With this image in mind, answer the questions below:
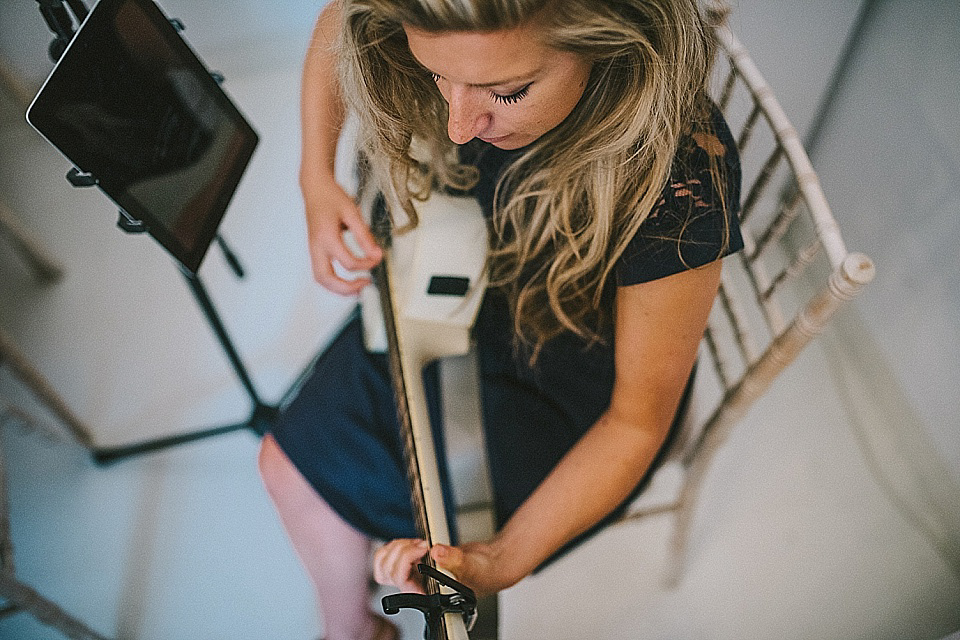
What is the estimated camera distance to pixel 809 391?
1.39 meters

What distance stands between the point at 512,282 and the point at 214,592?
89 centimetres

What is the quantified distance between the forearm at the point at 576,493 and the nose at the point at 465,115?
0.37 meters

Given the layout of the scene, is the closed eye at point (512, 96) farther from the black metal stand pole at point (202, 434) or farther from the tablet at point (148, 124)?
the black metal stand pole at point (202, 434)

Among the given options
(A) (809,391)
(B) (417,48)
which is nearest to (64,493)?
(B) (417,48)

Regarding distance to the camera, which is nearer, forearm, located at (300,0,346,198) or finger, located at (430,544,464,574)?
finger, located at (430,544,464,574)

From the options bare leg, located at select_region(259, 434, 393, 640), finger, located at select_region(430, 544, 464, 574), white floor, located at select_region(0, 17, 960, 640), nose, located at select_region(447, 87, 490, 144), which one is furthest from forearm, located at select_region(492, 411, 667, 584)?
white floor, located at select_region(0, 17, 960, 640)

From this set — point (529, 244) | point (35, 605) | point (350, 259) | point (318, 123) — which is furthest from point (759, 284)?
point (35, 605)

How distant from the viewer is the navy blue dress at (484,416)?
841mm

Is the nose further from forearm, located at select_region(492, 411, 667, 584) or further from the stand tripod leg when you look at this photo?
the stand tripod leg

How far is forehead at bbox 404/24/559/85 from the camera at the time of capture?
0.48 m

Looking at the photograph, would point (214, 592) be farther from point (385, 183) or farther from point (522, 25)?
point (522, 25)

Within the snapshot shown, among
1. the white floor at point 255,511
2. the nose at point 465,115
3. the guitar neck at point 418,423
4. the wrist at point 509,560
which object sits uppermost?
the nose at point 465,115

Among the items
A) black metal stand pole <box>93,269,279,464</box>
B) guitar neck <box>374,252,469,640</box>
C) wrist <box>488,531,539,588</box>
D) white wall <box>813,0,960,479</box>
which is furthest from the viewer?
black metal stand pole <box>93,269,279,464</box>

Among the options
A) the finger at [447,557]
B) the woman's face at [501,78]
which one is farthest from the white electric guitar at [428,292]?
the woman's face at [501,78]
